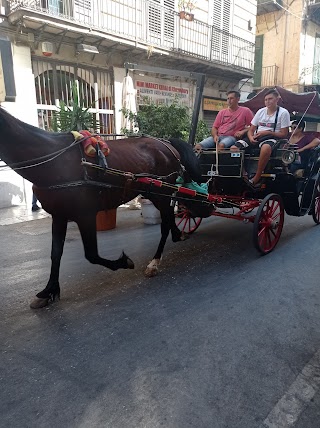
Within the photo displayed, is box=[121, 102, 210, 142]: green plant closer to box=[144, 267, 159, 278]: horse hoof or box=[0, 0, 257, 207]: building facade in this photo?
box=[0, 0, 257, 207]: building facade

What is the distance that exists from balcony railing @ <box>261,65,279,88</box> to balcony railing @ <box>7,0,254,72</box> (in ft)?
12.0

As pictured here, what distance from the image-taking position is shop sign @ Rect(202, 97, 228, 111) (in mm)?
13961

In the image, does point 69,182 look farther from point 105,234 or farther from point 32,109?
point 32,109

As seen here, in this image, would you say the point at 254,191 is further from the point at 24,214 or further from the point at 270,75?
the point at 270,75

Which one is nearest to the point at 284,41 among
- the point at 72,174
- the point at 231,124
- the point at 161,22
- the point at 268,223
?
the point at 161,22

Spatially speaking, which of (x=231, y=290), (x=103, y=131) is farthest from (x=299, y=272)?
(x=103, y=131)

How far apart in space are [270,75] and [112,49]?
11256mm

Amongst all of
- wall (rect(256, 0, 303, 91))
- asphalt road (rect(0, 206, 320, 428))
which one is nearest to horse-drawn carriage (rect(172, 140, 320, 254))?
asphalt road (rect(0, 206, 320, 428))

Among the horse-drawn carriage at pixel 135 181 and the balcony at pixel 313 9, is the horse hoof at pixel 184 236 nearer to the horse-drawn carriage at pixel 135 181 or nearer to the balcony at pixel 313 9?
the horse-drawn carriage at pixel 135 181

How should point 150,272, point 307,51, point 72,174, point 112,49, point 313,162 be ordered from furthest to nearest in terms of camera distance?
point 307,51
point 112,49
point 313,162
point 150,272
point 72,174

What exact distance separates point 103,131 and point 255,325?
8.67m

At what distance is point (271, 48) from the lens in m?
18.4

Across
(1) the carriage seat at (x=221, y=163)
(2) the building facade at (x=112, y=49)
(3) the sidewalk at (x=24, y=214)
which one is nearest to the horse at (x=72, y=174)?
(1) the carriage seat at (x=221, y=163)

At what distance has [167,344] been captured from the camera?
2787 mm
